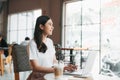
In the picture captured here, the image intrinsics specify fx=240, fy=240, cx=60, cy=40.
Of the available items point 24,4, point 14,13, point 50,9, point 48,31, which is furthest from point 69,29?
point 48,31

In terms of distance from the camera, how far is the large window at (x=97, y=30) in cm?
713

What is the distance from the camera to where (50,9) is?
345 inches

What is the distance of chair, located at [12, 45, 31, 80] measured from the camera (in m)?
2.13

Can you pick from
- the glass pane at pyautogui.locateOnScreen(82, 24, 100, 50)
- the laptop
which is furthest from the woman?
the glass pane at pyautogui.locateOnScreen(82, 24, 100, 50)

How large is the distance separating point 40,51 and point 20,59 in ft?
0.67

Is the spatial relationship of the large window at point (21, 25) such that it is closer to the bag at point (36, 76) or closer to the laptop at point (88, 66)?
the bag at point (36, 76)

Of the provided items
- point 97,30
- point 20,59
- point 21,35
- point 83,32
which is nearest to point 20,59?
point 20,59

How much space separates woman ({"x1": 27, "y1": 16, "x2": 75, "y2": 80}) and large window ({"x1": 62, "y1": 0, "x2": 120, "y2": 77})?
14.5 feet

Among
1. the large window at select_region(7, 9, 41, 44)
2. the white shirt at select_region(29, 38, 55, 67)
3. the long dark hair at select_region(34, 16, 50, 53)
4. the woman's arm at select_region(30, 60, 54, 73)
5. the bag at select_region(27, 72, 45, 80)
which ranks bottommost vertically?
the bag at select_region(27, 72, 45, 80)

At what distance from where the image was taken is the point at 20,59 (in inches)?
85.5

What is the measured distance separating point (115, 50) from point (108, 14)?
1124 millimetres

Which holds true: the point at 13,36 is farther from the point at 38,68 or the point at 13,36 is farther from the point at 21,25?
the point at 38,68

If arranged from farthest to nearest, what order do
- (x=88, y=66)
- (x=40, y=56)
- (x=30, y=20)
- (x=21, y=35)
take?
(x=21, y=35)
(x=30, y=20)
(x=40, y=56)
(x=88, y=66)

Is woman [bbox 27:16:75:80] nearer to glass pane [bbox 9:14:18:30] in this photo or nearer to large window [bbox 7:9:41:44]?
large window [bbox 7:9:41:44]
